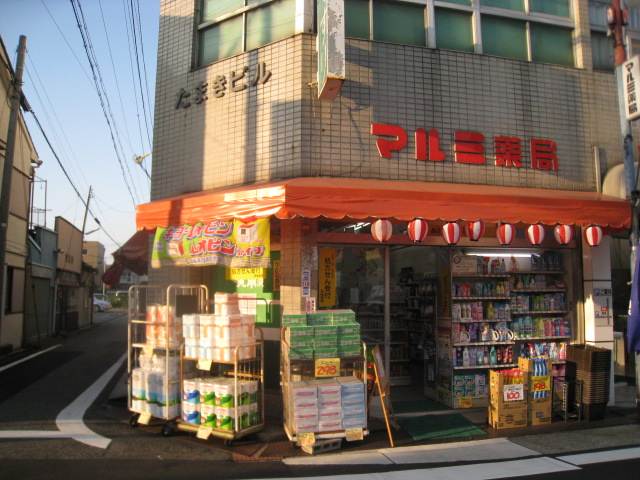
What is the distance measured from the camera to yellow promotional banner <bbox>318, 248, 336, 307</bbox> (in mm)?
8000

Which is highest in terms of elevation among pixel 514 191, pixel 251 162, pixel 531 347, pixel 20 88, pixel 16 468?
pixel 20 88

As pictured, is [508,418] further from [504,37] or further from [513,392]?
[504,37]

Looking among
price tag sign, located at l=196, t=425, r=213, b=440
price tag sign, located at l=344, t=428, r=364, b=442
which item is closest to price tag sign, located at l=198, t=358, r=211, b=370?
price tag sign, located at l=196, t=425, r=213, b=440

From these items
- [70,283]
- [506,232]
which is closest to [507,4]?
[506,232]

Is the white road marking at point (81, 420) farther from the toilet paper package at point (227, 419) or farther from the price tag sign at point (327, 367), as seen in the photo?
the price tag sign at point (327, 367)

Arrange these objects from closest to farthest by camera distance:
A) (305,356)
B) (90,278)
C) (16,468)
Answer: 1. (16,468)
2. (305,356)
3. (90,278)

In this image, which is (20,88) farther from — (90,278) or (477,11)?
(90,278)

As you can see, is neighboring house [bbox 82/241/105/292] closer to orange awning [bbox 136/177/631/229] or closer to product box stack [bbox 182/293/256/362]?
orange awning [bbox 136/177/631/229]

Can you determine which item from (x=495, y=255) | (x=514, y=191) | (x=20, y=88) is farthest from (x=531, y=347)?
(x=20, y=88)

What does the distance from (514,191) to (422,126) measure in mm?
1945

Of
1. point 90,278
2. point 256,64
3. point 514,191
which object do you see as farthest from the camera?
point 90,278

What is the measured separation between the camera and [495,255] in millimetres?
8883

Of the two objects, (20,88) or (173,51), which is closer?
(173,51)

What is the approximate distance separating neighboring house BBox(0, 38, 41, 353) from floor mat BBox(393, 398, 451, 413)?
1256 cm
